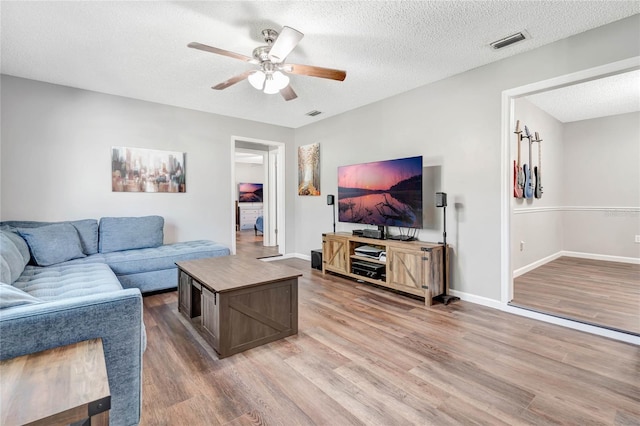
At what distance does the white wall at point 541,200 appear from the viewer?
13.9 feet

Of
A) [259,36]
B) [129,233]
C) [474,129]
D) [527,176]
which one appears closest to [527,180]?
[527,176]

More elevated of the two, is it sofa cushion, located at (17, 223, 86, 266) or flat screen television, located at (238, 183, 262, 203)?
flat screen television, located at (238, 183, 262, 203)

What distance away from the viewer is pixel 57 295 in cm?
210

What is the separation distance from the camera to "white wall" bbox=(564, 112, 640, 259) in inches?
193

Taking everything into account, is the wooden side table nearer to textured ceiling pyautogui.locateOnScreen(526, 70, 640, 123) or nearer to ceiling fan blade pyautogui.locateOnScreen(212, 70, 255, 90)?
ceiling fan blade pyautogui.locateOnScreen(212, 70, 255, 90)

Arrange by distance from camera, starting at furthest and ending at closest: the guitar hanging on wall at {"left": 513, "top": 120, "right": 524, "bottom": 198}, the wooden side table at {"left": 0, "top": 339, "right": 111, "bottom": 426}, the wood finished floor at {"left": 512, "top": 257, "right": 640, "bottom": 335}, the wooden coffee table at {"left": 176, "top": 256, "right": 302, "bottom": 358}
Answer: the guitar hanging on wall at {"left": 513, "top": 120, "right": 524, "bottom": 198} < the wood finished floor at {"left": 512, "top": 257, "right": 640, "bottom": 335} < the wooden coffee table at {"left": 176, "top": 256, "right": 302, "bottom": 358} < the wooden side table at {"left": 0, "top": 339, "right": 111, "bottom": 426}

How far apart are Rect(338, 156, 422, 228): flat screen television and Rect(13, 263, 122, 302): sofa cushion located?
290 centimetres

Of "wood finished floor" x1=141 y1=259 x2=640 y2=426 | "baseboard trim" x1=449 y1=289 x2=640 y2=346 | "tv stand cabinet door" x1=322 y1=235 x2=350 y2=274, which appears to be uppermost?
"tv stand cabinet door" x1=322 y1=235 x2=350 y2=274

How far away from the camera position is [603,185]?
5188mm

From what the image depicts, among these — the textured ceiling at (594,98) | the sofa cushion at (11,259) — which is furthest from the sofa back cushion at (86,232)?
the textured ceiling at (594,98)

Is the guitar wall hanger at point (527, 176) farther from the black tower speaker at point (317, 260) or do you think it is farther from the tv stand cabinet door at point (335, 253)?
the black tower speaker at point (317, 260)

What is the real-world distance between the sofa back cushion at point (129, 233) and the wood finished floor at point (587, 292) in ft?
14.2

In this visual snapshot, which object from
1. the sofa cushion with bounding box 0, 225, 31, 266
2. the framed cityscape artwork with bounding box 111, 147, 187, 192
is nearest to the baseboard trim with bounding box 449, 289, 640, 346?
the framed cityscape artwork with bounding box 111, 147, 187, 192

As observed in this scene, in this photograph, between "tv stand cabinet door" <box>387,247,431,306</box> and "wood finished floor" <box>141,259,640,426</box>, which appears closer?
"wood finished floor" <box>141,259,640,426</box>
